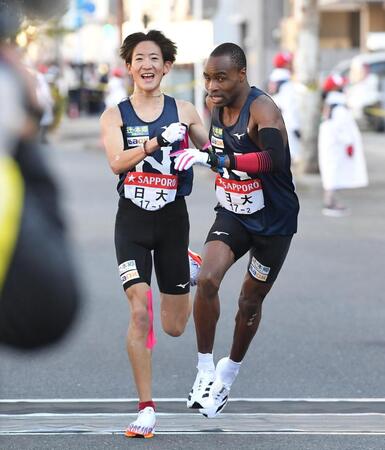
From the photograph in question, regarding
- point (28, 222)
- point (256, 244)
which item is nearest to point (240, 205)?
point (256, 244)

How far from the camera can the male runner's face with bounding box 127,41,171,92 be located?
6.64 metres

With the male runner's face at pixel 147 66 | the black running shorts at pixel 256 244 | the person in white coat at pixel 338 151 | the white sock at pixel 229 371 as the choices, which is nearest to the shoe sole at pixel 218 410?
the white sock at pixel 229 371

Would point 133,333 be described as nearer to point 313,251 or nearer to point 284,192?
point 284,192

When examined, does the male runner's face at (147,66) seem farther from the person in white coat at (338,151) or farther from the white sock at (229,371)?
the person in white coat at (338,151)

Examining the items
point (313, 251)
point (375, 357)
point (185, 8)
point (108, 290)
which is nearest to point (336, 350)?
point (375, 357)

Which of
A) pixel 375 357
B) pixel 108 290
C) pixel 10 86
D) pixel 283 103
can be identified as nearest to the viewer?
pixel 10 86

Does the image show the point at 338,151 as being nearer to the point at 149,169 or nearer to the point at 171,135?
the point at 149,169

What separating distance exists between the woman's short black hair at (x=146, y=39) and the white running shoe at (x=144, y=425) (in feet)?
5.72

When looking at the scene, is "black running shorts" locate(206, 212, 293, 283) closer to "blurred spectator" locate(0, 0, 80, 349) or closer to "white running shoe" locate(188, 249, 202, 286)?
"white running shoe" locate(188, 249, 202, 286)

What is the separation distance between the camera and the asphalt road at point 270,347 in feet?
21.1

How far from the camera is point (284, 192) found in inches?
267

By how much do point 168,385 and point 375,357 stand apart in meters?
1.50

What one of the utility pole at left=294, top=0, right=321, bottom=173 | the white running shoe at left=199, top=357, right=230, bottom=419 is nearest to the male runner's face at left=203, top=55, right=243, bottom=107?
the white running shoe at left=199, top=357, right=230, bottom=419

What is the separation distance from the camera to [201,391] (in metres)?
6.75
